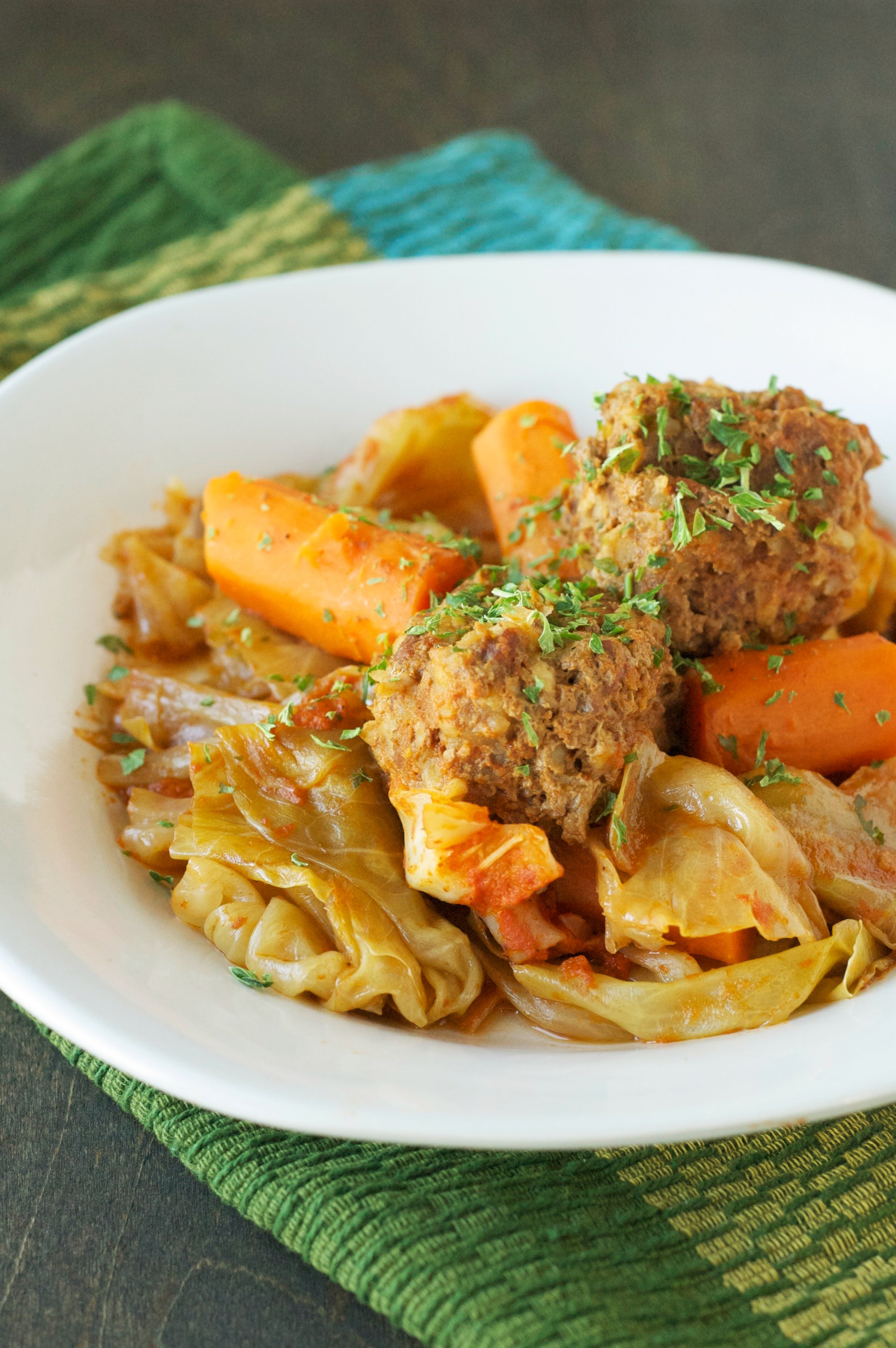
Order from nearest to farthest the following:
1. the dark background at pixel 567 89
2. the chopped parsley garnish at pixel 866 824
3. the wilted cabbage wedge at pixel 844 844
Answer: the wilted cabbage wedge at pixel 844 844 → the chopped parsley garnish at pixel 866 824 → the dark background at pixel 567 89

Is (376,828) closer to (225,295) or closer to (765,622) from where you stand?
(765,622)

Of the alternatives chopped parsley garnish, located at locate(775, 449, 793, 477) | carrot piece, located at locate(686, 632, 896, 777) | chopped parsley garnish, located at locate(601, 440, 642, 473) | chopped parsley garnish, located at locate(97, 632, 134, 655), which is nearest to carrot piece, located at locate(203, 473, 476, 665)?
chopped parsley garnish, located at locate(97, 632, 134, 655)

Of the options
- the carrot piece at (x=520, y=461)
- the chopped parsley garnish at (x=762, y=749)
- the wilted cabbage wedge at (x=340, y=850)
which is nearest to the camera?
the wilted cabbage wedge at (x=340, y=850)

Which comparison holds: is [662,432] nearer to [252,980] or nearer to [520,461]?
[520,461]

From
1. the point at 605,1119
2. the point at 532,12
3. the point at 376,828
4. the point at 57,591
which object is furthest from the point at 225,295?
the point at 532,12

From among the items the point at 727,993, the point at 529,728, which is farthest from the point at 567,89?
the point at 727,993

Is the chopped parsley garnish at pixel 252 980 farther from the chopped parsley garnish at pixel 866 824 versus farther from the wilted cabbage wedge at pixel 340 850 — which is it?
the chopped parsley garnish at pixel 866 824

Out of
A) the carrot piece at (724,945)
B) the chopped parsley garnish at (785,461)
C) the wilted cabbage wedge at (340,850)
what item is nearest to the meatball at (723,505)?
the chopped parsley garnish at (785,461)
